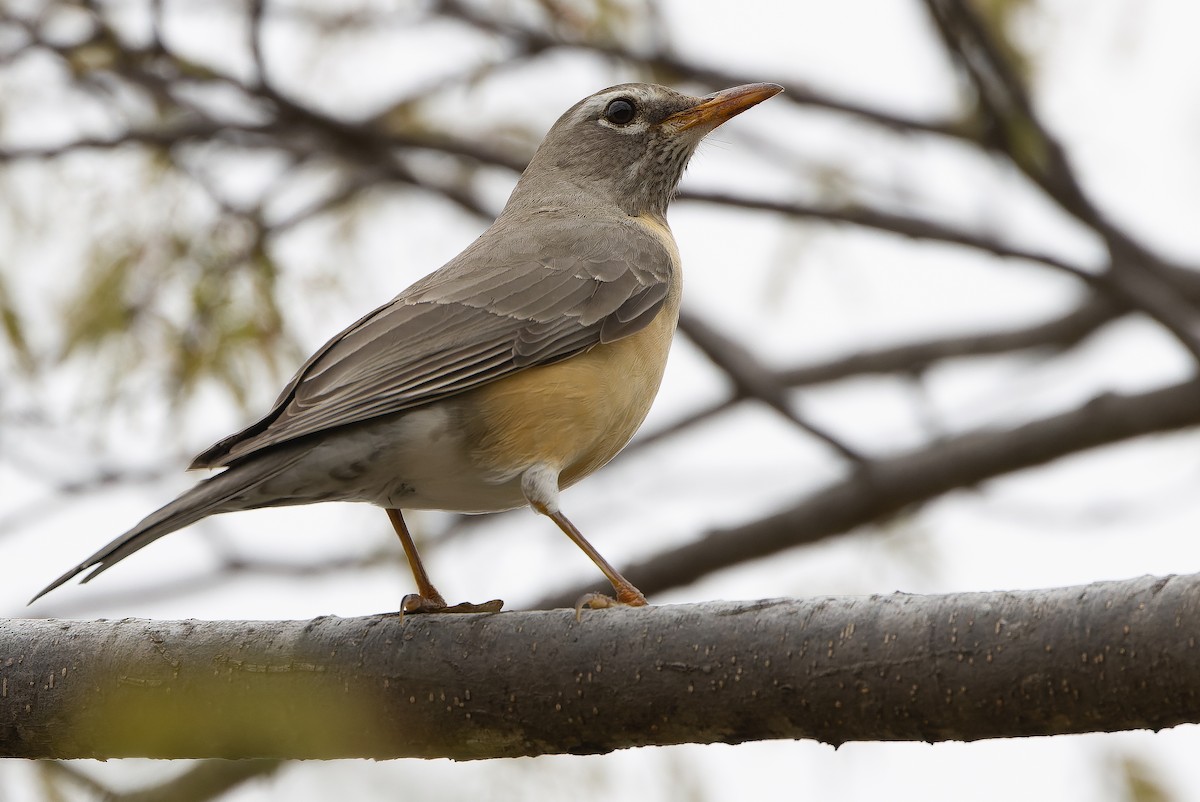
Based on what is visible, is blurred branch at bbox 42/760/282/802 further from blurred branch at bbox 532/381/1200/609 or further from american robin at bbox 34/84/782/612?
blurred branch at bbox 532/381/1200/609

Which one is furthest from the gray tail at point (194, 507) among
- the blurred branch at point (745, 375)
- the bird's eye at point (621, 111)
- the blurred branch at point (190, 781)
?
the bird's eye at point (621, 111)

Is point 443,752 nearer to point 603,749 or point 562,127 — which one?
point 603,749

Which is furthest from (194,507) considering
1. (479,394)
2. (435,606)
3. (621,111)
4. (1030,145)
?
(1030,145)

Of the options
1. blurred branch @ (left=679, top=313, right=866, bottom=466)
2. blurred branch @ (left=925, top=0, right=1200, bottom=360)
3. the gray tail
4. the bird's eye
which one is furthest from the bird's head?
the gray tail

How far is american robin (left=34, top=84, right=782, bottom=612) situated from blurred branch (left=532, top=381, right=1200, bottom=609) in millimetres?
1806

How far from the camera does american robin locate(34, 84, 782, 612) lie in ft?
14.9

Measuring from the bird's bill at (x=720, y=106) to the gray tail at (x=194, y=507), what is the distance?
280 centimetres

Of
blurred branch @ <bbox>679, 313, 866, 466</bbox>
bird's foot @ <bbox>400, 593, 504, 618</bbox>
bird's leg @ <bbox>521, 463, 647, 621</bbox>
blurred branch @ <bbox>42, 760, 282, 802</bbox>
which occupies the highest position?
blurred branch @ <bbox>679, 313, 866, 466</bbox>

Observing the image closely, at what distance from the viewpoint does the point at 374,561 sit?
7.50m

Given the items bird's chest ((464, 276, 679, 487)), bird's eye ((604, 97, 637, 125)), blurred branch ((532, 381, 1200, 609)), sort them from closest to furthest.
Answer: bird's chest ((464, 276, 679, 487))
bird's eye ((604, 97, 637, 125))
blurred branch ((532, 381, 1200, 609))

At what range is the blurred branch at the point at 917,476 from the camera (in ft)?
23.1

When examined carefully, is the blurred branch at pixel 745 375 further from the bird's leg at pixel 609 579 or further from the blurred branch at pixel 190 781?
the blurred branch at pixel 190 781

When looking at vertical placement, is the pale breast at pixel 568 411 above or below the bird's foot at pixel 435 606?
above

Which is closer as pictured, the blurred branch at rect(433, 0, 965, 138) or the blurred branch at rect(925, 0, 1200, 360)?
the blurred branch at rect(925, 0, 1200, 360)
